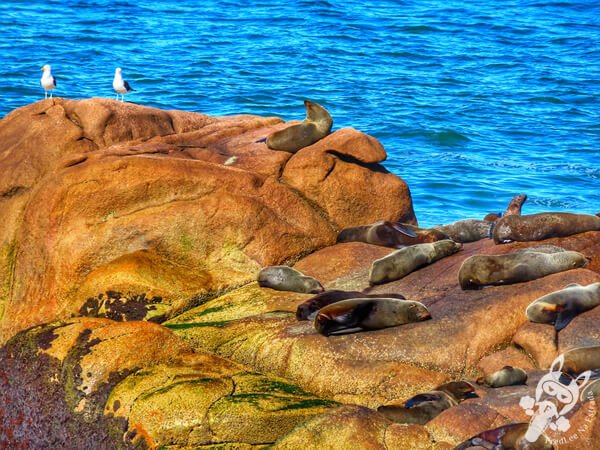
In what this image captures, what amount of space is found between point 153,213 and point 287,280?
153 centimetres

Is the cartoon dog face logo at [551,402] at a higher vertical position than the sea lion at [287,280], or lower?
higher

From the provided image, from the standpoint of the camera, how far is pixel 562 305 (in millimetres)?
8211

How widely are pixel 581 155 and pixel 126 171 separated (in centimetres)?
1287

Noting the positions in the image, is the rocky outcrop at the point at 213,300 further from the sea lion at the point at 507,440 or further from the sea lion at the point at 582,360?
the sea lion at the point at 582,360

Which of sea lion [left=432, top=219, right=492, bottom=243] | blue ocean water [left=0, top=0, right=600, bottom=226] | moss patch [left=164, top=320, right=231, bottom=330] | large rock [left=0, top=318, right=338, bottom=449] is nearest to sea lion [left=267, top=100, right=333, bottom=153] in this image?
sea lion [left=432, top=219, right=492, bottom=243]

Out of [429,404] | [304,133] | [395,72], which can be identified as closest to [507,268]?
[429,404]

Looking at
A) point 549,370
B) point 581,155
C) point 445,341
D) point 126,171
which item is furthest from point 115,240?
point 581,155

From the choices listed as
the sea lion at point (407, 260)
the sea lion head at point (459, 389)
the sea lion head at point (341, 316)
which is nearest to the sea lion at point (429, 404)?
the sea lion head at point (459, 389)

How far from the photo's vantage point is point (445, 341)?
26.6ft

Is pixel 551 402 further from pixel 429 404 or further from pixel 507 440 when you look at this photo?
pixel 429 404

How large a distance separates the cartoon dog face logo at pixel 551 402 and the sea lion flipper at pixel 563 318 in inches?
22.9

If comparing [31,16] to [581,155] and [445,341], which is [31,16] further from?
[445,341]

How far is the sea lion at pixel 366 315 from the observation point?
27.2 feet

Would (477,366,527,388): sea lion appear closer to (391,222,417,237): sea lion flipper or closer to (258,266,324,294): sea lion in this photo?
(258,266,324,294): sea lion
